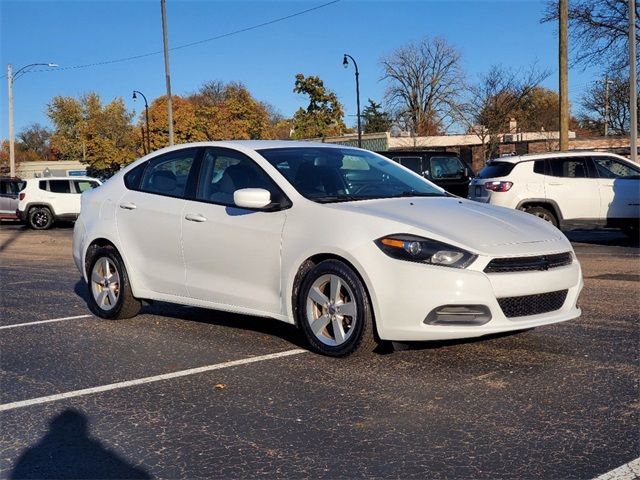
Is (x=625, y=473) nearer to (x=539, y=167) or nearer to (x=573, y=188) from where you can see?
(x=573, y=188)

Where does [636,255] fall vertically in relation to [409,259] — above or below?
below

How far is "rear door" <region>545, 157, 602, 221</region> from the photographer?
14.1 meters

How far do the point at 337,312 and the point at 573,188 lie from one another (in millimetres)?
10021

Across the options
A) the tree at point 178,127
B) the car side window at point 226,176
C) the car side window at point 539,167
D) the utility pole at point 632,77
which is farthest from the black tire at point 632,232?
the tree at point 178,127

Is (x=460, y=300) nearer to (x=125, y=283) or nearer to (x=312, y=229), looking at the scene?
(x=312, y=229)

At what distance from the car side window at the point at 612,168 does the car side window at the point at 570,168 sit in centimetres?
25

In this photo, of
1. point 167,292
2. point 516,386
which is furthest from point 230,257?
point 516,386

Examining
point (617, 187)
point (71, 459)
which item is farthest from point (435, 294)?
point (617, 187)

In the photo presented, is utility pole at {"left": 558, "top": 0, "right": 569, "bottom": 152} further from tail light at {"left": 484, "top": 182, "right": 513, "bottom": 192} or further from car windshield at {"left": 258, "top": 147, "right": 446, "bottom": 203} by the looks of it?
car windshield at {"left": 258, "top": 147, "right": 446, "bottom": 203}

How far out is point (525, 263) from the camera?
5148 mm

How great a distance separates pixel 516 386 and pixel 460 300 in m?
0.64

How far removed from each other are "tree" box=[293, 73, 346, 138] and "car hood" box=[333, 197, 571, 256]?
74.4m

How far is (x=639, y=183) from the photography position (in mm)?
13812

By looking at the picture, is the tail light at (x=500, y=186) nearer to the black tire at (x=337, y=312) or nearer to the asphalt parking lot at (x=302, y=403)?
the asphalt parking lot at (x=302, y=403)
